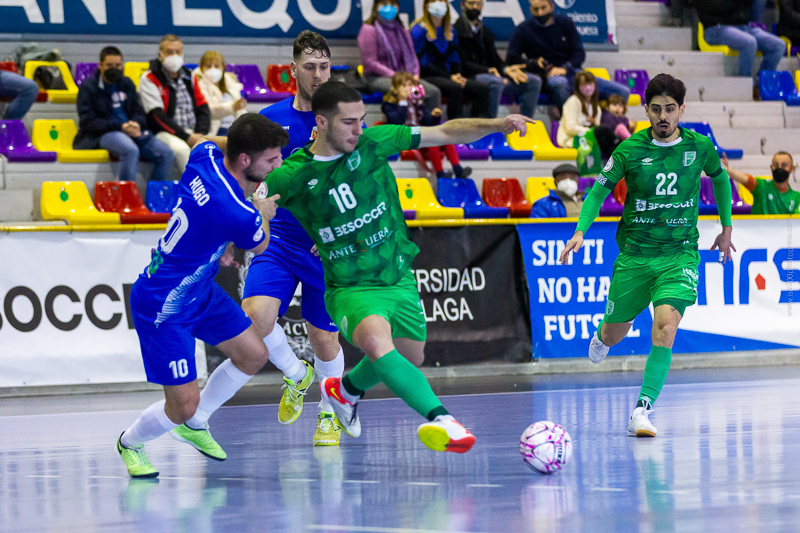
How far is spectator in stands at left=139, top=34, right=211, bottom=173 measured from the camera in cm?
1096

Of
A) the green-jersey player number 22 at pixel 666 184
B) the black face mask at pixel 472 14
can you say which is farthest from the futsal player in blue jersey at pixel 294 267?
the black face mask at pixel 472 14

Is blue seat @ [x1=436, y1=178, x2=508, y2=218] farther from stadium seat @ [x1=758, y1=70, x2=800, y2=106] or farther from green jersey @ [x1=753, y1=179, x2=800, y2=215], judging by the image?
stadium seat @ [x1=758, y1=70, x2=800, y2=106]

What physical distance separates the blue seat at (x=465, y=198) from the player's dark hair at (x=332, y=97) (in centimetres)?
667

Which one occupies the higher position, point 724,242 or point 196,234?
point 196,234

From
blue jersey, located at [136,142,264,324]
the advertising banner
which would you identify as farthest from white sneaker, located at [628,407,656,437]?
the advertising banner

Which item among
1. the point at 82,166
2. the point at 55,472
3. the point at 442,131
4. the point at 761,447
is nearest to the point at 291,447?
the point at 55,472

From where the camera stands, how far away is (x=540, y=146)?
13.1m

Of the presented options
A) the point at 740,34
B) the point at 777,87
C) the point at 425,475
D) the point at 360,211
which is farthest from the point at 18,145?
the point at 777,87

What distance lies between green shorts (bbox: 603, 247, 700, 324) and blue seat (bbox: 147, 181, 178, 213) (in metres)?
5.46

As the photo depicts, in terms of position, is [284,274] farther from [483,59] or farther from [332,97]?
[483,59]

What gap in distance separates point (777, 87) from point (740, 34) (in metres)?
1.00

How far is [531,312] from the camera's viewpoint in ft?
33.2

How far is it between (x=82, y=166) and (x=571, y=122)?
20.1ft

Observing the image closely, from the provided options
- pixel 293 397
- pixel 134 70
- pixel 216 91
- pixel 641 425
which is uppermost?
pixel 134 70
